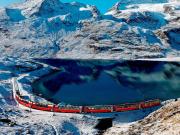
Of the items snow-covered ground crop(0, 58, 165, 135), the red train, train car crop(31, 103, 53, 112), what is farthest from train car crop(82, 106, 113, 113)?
train car crop(31, 103, 53, 112)

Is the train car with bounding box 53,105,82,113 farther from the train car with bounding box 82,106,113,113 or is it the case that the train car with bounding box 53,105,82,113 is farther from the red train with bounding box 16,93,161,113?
the train car with bounding box 82,106,113,113

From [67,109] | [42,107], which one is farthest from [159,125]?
[42,107]

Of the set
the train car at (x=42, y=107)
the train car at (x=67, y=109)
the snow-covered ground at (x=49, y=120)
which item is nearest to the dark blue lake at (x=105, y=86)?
the train car at (x=42, y=107)

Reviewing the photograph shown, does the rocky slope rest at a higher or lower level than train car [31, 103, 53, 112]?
lower

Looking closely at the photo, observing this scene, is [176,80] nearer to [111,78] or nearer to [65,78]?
[111,78]

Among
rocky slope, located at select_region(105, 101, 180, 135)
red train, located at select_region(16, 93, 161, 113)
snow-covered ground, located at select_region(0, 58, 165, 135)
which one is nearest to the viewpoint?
rocky slope, located at select_region(105, 101, 180, 135)

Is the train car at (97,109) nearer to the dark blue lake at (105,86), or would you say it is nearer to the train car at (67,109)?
the train car at (67,109)

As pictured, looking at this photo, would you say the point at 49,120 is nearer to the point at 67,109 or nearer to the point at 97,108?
the point at 67,109
